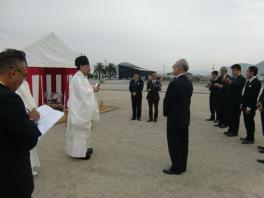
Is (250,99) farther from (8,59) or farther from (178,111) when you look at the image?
(8,59)

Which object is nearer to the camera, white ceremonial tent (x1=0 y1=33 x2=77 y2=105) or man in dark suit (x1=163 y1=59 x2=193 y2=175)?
man in dark suit (x1=163 y1=59 x2=193 y2=175)

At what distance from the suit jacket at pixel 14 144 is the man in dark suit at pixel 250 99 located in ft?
21.4

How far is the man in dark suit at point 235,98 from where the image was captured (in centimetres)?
870

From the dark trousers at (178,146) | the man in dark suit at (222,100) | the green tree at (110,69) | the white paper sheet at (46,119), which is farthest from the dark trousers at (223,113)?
the green tree at (110,69)

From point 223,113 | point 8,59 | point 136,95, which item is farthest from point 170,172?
point 136,95

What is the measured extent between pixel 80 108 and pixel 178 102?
6.24ft

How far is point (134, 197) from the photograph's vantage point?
445 cm

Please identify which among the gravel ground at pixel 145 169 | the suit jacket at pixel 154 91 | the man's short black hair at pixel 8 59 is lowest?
the gravel ground at pixel 145 169

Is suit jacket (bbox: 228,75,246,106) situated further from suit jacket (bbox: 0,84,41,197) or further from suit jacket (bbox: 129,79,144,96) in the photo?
suit jacket (bbox: 0,84,41,197)

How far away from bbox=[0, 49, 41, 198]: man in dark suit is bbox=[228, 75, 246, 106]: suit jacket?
7318 millimetres

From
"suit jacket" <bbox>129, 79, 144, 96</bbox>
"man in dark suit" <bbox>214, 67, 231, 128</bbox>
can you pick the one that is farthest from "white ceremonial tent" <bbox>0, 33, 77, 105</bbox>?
"man in dark suit" <bbox>214, 67, 231, 128</bbox>

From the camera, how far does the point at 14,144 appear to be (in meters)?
2.17

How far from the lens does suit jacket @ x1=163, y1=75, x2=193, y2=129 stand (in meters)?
5.23

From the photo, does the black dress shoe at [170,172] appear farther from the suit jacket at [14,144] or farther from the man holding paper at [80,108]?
the suit jacket at [14,144]
